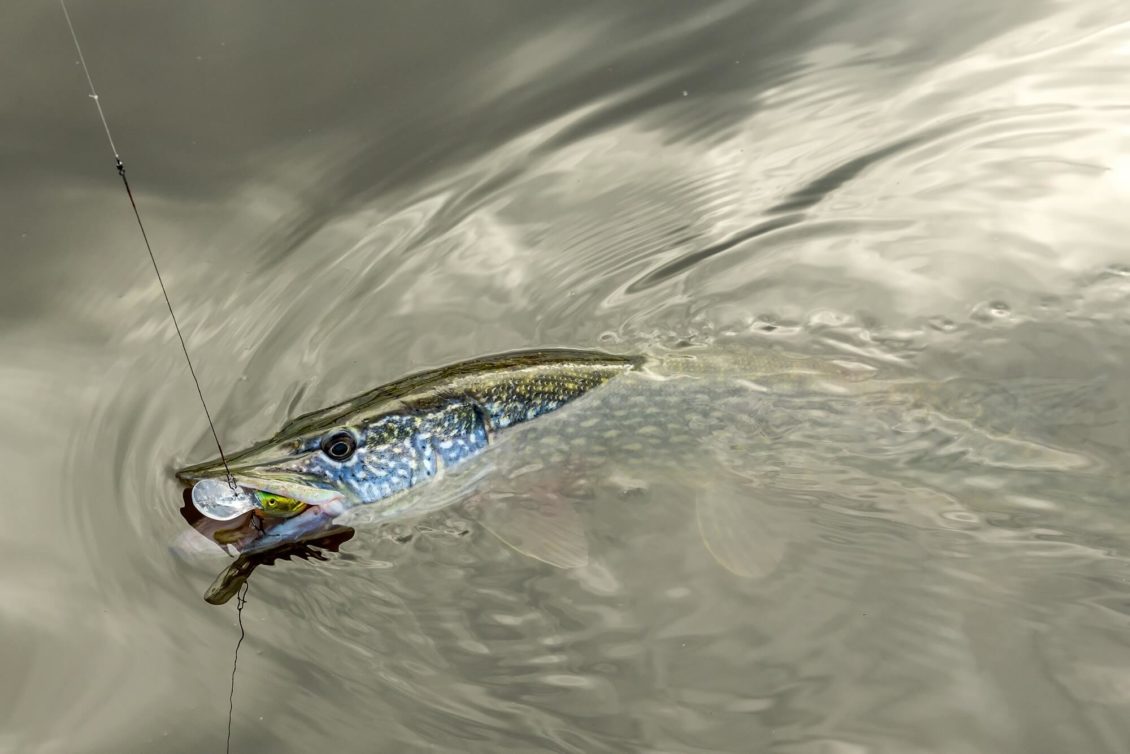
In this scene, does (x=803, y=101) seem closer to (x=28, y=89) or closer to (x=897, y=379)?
(x=897, y=379)

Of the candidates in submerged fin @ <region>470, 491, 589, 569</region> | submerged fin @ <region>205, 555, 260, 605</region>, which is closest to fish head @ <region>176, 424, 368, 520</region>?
submerged fin @ <region>205, 555, 260, 605</region>

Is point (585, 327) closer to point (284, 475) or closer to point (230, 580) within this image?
point (284, 475)

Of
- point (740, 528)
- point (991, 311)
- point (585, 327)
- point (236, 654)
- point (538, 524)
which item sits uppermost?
point (991, 311)

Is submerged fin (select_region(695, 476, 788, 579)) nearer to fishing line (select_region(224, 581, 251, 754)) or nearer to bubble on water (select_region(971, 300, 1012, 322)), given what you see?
bubble on water (select_region(971, 300, 1012, 322))

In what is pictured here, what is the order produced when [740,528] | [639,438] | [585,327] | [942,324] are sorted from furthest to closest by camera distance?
[585,327], [942,324], [639,438], [740,528]

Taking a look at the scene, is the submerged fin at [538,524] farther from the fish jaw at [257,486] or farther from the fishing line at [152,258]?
the fishing line at [152,258]

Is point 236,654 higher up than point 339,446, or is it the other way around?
point 339,446

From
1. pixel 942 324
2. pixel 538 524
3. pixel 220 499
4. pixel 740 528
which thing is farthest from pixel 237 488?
pixel 942 324

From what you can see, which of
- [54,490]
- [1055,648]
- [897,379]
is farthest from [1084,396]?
[54,490]
